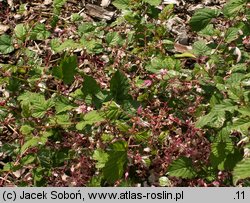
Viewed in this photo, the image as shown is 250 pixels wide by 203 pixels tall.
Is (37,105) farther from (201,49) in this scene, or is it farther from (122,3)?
(201,49)

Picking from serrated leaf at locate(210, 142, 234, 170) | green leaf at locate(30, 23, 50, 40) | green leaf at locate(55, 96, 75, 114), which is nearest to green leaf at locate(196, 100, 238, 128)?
serrated leaf at locate(210, 142, 234, 170)

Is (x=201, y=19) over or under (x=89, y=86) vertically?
over

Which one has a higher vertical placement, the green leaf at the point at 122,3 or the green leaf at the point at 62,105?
the green leaf at the point at 122,3

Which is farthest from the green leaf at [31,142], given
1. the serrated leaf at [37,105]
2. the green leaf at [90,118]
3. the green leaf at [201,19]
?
the green leaf at [201,19]

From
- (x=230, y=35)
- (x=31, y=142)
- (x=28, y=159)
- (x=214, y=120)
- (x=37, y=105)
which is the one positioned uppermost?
(x=230, y=35)

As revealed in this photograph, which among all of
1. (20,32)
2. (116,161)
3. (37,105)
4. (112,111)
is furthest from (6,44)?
(116,161)

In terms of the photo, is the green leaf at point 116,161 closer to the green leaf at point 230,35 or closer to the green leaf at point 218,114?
the green leaf at point 218,114
